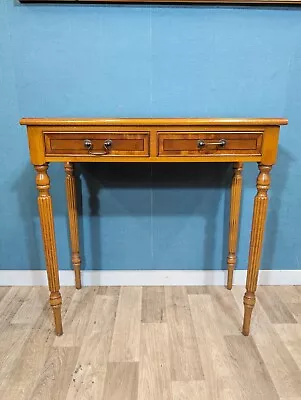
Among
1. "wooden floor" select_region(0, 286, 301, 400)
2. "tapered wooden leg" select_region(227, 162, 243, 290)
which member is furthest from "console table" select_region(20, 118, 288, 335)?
"wooden floor" select_region(0, 286, 301, 400)

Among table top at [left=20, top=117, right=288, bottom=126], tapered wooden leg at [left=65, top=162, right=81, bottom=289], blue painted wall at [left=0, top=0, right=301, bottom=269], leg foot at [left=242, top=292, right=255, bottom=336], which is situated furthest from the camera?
tapered wooden leg at [left=65, top=162, right=81, bottom=289]

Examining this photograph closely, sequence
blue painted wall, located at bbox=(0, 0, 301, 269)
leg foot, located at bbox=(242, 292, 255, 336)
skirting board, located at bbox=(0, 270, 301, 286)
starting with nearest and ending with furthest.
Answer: leg foot, located at bbox=(242, 292, 255, 336), blue painted wall, located at bbox=(0, 0, 301, 269), skirting board, located at bbox=(0, 270, 301, 286)

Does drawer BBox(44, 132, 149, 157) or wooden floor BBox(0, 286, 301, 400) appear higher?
drawer BBox(44, 132, 149, 157)

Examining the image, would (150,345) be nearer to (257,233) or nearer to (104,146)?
(257,233)

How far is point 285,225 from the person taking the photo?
1663 millimetres

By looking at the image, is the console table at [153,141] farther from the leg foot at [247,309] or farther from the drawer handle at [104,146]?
the leg foot at [247,309]

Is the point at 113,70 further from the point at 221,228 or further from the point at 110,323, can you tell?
the point at 110,323

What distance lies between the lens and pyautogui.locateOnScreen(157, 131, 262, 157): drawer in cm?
113

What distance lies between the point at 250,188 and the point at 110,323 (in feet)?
2.93

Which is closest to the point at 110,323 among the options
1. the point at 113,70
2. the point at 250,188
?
the point at 250,188

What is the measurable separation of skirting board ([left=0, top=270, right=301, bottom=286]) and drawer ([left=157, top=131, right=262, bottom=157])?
77 centimetres

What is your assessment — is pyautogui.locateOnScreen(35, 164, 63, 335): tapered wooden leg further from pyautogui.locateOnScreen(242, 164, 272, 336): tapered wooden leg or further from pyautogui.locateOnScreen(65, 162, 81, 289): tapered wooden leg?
pyautogui.locateOnScreen(242, 164, 272, 336): tapered wooden leg

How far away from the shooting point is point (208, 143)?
1135 mm

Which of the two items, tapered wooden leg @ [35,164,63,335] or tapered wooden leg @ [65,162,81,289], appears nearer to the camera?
tapered wooden leg @ [35,164,63,335]
